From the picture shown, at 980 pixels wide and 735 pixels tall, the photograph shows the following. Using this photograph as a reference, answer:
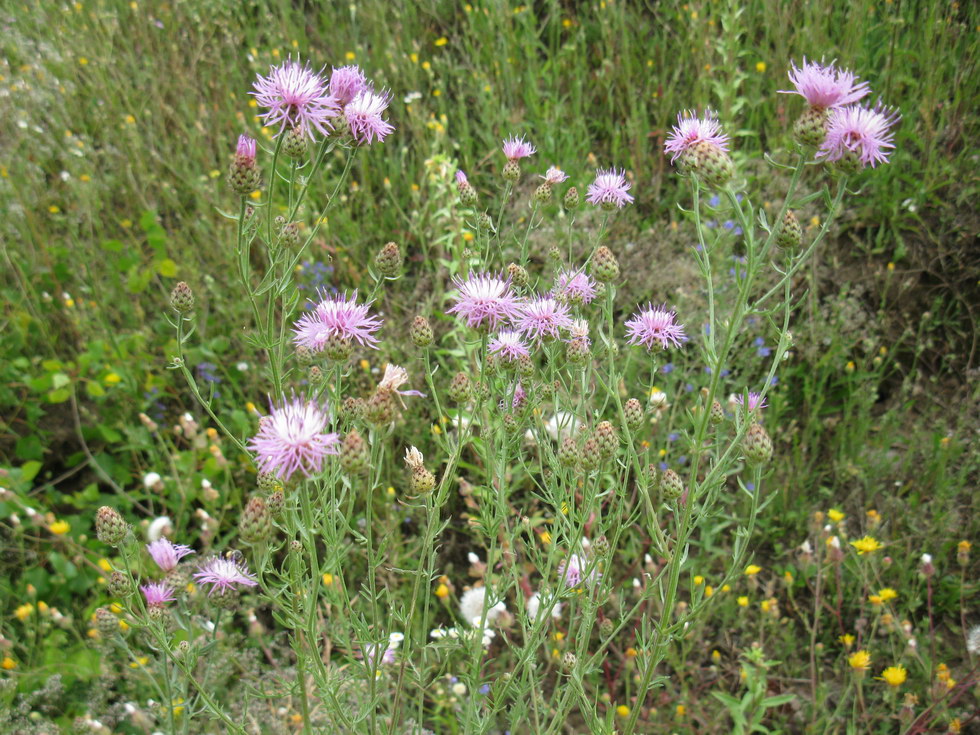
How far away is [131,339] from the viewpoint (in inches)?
132

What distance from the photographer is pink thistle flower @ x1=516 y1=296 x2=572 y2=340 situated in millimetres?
1769

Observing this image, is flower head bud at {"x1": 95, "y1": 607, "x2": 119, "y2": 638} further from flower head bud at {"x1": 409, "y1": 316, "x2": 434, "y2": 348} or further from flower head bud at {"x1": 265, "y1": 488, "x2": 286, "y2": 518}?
flower head bud at {"x1": 409, "y1": 316, "x2": 434, "y2": 348}

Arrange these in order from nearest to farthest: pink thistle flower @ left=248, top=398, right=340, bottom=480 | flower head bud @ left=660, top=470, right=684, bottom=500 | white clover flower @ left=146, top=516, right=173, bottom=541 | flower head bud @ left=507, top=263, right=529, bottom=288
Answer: pink thistle flower @ left=248, top=398, right=340, bottom=480 → flower head bud @ left=660, top=470, right=684, bottom=500 → flower head bud @ left=507, top=263, right=529, bottom=288 → white clover flower @ left=146, top=516, right=173, bottom=541

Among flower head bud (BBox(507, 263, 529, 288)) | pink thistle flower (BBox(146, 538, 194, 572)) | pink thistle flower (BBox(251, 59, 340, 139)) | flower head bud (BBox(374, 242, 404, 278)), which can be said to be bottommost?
pink thistle flower (BBox(146, 538, 194, 572))

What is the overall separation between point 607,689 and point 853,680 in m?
0.76

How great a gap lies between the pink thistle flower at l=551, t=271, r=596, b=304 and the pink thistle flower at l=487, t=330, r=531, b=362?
0.17m

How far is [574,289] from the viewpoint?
1.88 metres

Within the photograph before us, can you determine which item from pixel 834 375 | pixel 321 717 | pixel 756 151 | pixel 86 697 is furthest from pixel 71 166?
pixel 834 375

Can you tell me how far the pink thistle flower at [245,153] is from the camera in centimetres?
146

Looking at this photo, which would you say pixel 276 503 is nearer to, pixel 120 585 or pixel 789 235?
pixel 120 585

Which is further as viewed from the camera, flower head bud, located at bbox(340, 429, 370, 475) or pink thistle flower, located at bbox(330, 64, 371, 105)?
pink thistle flower, located at bbox(330, 64, 371, 105)

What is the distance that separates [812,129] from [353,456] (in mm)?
994

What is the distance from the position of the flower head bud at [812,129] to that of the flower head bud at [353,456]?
3.14 feet

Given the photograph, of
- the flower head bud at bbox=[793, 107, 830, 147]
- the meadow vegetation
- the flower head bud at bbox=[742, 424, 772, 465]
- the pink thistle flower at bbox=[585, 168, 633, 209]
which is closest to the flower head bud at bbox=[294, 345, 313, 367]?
the meadow vegetation
